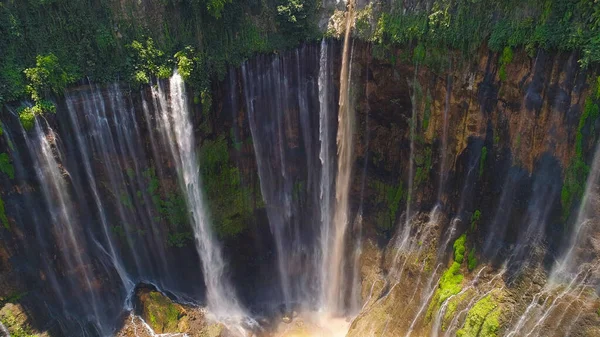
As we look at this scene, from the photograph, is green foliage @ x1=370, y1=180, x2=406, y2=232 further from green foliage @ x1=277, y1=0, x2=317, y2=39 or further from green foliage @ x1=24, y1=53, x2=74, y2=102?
green foliage @ x1=24, y1=53, x2=74, y2=102

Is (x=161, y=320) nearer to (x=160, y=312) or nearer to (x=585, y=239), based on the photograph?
(x=160, y=312)

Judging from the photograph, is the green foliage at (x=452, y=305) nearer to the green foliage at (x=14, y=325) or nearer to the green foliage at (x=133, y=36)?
the green foliage at (x=133, y=36)

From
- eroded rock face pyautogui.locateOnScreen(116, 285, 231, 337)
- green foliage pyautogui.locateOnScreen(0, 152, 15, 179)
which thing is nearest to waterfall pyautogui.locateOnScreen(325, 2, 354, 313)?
eroded rock face pyautogui.locateOnScreen(116, 285, 231, 337)

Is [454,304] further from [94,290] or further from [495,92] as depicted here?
[94,290]

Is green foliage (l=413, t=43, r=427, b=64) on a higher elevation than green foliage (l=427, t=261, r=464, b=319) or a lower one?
higher

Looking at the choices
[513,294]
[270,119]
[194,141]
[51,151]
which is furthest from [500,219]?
[51,151]

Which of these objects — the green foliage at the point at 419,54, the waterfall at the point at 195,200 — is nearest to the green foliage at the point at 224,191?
the waterfall at the point at 195,200

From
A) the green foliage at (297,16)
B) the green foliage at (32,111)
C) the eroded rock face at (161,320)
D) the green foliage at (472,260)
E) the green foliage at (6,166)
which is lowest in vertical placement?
the eroded rock face at (161,320)
